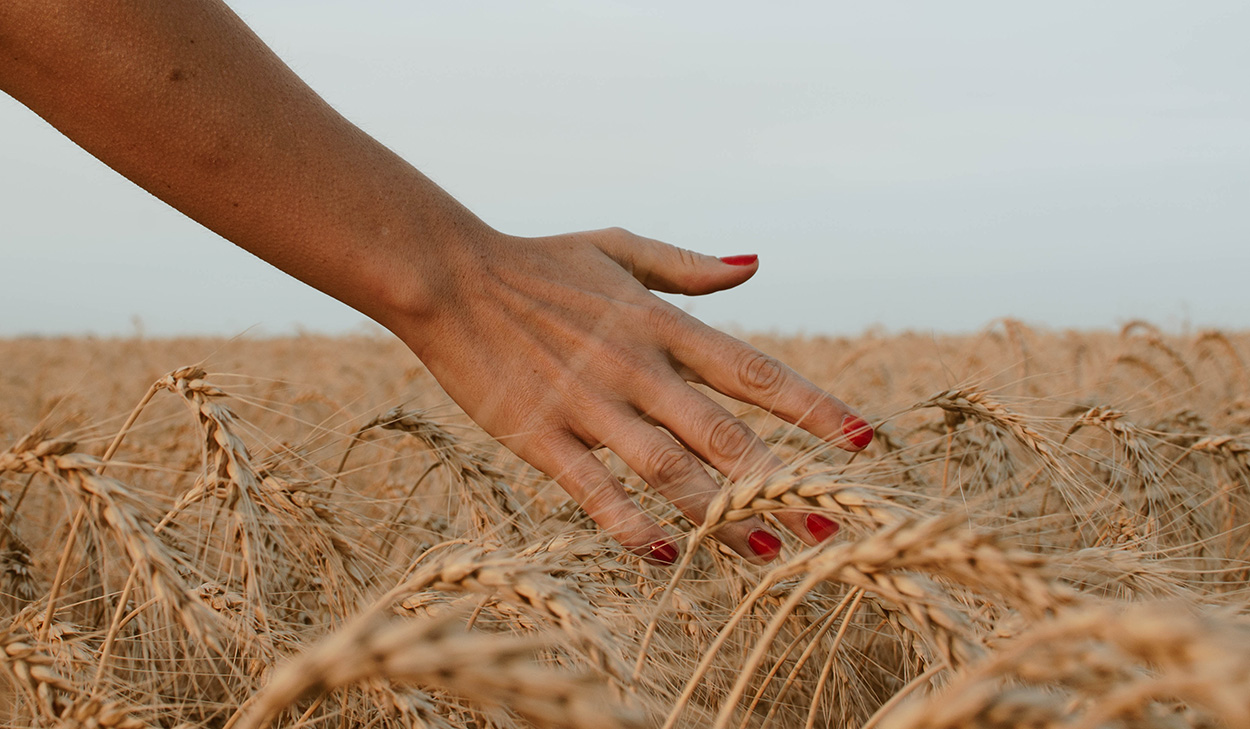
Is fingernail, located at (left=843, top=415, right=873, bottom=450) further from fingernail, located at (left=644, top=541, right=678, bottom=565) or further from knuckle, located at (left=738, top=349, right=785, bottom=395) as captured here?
fingernail, located at (left=644, top=541, right=678, bottom=565)

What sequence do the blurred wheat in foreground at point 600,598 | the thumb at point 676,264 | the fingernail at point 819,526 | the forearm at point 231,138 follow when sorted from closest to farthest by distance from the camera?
1. the blurred wheat in foreground at point 600,598
2. the forearm at point 231,138
3. the fingernail at point 819,526
4. the thumb at point 676,264

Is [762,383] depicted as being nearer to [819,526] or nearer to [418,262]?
[819,526]

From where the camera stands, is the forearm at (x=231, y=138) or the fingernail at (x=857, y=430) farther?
the fingernail at (x=857, y=430)

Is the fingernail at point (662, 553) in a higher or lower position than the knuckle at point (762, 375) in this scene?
lower

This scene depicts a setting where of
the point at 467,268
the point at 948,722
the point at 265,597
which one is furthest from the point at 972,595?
the point at 265,597

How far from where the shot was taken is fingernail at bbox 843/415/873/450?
58.6 inches

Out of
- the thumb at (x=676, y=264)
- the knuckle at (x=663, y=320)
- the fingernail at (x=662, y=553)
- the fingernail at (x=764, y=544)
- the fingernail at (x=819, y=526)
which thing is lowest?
the fingernail at (x=662, y=553)

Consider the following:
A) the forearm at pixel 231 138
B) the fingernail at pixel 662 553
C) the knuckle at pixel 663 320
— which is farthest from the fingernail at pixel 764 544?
the forearm at pixel 231 138

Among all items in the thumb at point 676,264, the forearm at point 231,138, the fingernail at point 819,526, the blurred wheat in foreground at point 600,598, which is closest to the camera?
the blurred wheat in foreground at point 600,598

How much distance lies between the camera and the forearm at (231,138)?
1.35m

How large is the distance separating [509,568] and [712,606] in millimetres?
1212

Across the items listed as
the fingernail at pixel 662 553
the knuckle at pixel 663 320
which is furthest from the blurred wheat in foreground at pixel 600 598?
the knuckle at pixel 663 320

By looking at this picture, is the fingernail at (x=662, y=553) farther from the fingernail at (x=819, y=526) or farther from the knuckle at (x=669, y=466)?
the fingernail at (x=819, y=526)

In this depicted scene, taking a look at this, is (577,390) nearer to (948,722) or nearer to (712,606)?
(712,606)
